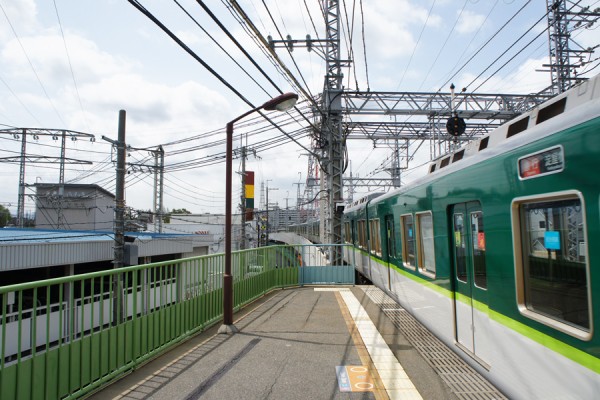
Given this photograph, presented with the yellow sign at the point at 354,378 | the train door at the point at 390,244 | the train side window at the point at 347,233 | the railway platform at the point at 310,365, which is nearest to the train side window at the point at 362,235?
the train side window at the point at 347,233

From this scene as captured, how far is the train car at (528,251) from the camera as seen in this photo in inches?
96.5

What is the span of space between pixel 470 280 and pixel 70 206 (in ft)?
146

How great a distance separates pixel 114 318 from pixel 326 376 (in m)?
2.63

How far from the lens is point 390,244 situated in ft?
27.3

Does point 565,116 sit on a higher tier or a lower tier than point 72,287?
higher

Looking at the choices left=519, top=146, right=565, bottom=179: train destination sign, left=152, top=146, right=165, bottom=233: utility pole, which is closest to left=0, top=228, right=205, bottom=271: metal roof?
left=152, top=146, right=165, bottom=233: utility pole

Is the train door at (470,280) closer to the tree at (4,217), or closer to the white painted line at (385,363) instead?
the white painted line at (385,363)

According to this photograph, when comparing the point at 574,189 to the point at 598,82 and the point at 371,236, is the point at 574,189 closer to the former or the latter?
the point at 598,82

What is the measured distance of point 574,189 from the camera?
252 cm

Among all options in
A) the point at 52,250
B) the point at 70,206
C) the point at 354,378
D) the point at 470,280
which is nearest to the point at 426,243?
the point at 470,280

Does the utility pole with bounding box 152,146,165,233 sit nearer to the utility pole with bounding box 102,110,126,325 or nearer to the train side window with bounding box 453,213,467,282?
the utility pole with bounding box 102,110,126,325

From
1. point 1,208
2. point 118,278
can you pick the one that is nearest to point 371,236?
point 118,278

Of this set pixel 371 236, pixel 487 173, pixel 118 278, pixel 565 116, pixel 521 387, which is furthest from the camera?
pixel 371 236

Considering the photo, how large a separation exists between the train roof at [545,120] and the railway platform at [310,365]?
250 cm
